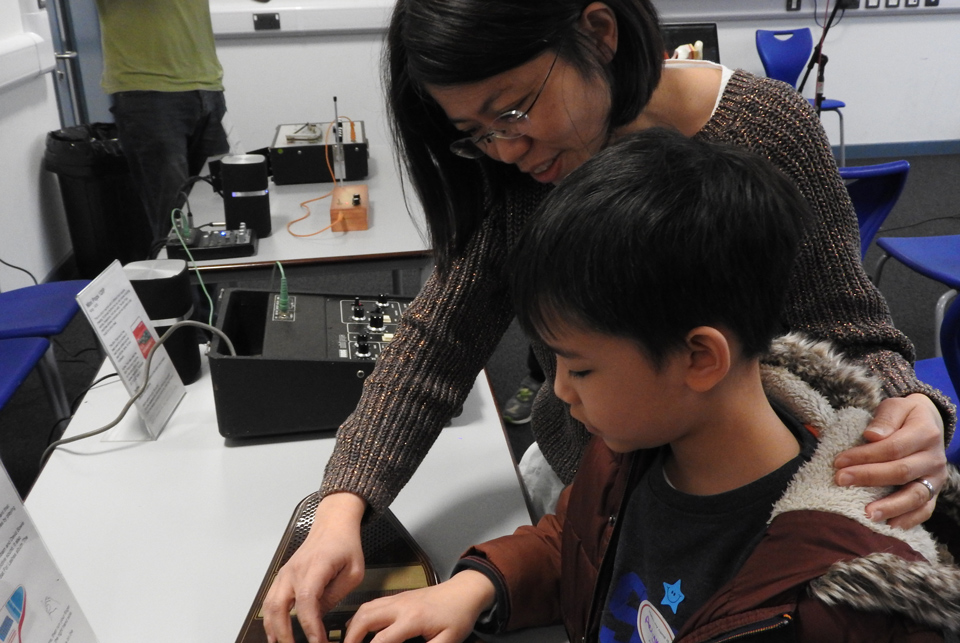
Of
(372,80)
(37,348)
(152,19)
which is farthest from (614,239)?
(372,80)

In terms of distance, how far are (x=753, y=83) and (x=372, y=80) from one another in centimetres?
389

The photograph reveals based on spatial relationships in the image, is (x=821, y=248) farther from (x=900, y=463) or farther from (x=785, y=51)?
(x=785, y=51)

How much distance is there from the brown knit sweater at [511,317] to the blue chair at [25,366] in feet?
3.92

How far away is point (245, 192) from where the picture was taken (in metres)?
1.93

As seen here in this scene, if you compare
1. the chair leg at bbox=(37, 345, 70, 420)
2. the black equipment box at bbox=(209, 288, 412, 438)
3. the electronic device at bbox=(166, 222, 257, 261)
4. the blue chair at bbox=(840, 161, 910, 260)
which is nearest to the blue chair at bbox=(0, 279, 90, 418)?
the chair leg at bbox=(37, 345, 70, 420)

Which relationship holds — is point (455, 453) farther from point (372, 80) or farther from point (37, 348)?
point (372, 80)

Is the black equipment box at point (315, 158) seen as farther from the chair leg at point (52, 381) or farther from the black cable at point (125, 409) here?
the black cable at point (125, 409)

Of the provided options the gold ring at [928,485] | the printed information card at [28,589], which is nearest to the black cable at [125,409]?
the printed information card at [28,589]

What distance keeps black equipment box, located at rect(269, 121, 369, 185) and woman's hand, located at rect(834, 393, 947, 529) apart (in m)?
1.92

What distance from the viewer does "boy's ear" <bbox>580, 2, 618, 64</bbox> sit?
756 millimetres

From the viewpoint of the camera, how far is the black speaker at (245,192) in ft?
6.22

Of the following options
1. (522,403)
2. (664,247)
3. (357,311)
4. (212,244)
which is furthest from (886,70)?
(664,247)

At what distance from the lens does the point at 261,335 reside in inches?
52.0

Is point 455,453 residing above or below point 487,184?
below
